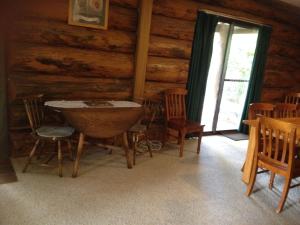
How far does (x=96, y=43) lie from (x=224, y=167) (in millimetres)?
2130

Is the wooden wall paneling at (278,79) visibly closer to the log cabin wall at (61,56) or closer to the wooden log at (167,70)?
the wooden log at (167,70)

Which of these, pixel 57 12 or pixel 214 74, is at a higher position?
pixel 57 12

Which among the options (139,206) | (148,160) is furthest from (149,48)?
(139,206)

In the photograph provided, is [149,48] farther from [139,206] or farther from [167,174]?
→ [139,206]

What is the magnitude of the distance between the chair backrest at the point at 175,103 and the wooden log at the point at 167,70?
8.2 inches

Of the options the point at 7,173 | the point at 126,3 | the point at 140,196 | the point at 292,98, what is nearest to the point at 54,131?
the point at 7,173

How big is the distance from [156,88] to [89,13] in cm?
131

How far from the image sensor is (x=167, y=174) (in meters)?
2.80

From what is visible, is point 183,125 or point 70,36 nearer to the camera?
point 70,36

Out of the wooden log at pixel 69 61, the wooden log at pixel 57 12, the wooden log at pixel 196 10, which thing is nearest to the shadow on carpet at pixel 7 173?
the wooden log at pixel 69 61

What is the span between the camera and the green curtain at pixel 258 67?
441cm

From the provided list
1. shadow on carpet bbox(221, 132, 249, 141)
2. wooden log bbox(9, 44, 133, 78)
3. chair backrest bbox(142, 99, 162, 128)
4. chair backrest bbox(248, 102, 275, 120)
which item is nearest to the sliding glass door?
shadow on carpet bbox(221, 132, 249, 141)

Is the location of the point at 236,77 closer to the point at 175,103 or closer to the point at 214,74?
the point at 214,74

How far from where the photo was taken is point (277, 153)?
7.32ft
